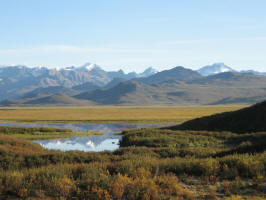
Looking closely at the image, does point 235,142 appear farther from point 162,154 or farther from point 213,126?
point 213,126

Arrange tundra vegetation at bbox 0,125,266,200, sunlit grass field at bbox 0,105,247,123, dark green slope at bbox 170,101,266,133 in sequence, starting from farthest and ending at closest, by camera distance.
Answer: sunlit grass field at bbox 0,105,247,123
dark green slope at bbox 170,101,266,133
tundra vegetation at bbox 0,125,266,200

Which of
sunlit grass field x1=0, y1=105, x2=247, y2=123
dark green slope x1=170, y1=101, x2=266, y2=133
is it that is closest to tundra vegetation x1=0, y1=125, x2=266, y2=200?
dark green slope x1=170, y1=101, x2=266, y2=133

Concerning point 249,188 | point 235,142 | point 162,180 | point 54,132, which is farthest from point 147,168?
point 54,132

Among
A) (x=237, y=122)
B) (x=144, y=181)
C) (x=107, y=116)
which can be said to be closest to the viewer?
(x=144, y=181)

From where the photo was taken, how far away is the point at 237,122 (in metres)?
44.6

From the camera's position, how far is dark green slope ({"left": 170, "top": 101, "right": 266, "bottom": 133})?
41.5 m

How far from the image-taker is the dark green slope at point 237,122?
41531mm

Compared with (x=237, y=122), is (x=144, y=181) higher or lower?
higher

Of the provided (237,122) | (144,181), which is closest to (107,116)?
(237,122)

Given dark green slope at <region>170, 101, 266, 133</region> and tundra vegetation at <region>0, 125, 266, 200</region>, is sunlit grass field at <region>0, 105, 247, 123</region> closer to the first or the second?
dark green slope at <region>170, 101, 266, 133</region>

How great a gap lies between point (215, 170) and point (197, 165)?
775mm

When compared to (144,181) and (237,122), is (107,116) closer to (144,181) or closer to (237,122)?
(237,122)

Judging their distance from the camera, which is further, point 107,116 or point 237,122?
point 107,116

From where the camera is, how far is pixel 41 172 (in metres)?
11.1
